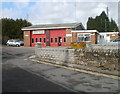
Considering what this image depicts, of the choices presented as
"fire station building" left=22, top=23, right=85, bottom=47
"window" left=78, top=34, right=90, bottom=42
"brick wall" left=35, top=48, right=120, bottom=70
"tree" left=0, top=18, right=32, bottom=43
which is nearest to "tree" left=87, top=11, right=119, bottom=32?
"tree" left=0, top=18, right=32, bottom=43

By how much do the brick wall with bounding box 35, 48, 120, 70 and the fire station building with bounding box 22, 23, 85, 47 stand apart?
2095 centimetres

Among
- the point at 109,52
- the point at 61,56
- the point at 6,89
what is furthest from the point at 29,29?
the point at 6,89

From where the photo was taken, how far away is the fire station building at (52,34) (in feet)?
112

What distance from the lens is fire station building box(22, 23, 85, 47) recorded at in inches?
1347

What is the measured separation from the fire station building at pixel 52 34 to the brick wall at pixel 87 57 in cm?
2095

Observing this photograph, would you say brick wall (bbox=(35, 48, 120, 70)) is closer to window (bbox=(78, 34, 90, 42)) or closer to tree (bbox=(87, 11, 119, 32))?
window (bbox=(78, 34, 90, 42))

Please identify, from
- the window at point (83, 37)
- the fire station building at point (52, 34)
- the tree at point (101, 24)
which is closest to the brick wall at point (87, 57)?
the window at point (83, 37)

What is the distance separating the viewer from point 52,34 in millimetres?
36406

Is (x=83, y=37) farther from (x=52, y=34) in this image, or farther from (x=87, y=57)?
(x=87, y=57)

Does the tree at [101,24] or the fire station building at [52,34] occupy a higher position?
the tree at [101,24]

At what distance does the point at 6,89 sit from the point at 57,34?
3041 centimetres

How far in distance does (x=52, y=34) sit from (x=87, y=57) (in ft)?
86.5

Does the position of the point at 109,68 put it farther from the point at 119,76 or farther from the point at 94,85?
the point at 94,85

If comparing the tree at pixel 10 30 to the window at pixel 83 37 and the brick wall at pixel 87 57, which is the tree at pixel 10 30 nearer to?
the window at pixel 83 37
